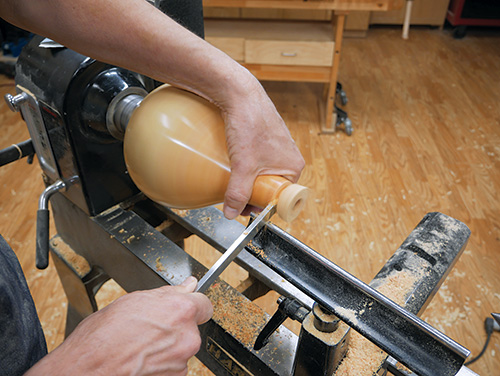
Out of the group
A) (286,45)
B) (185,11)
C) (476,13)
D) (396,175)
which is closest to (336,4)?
(286,45)

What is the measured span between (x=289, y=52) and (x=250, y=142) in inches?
66.7

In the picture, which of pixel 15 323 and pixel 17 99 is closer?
pixel 15 323

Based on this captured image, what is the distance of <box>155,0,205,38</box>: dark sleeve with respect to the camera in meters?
0.75

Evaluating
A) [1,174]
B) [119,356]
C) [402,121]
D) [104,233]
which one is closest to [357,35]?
[402,121]

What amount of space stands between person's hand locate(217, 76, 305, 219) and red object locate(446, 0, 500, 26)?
3.37 m

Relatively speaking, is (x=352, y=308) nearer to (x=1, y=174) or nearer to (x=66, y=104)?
(x=66, y=104)

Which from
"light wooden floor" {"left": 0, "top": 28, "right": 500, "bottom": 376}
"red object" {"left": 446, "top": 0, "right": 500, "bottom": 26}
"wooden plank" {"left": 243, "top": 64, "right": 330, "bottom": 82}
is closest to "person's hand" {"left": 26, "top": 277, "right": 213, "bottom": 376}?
"light wooden floor" {"left": 0, "top": 28, "right": 500, "bottom": 376}

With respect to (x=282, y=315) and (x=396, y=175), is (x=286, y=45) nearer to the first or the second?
(x=396, y=175)

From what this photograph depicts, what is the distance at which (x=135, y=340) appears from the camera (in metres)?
0.45

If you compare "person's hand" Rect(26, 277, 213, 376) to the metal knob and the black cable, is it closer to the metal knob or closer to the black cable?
the metal knob

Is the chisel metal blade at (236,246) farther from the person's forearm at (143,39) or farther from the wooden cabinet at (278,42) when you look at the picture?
the wooden cabinet at (278,42)

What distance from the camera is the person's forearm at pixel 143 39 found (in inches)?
22.7

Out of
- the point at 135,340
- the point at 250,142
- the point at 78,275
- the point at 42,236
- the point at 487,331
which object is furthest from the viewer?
the point at 487,331

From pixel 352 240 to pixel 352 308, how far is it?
124 centimetres
